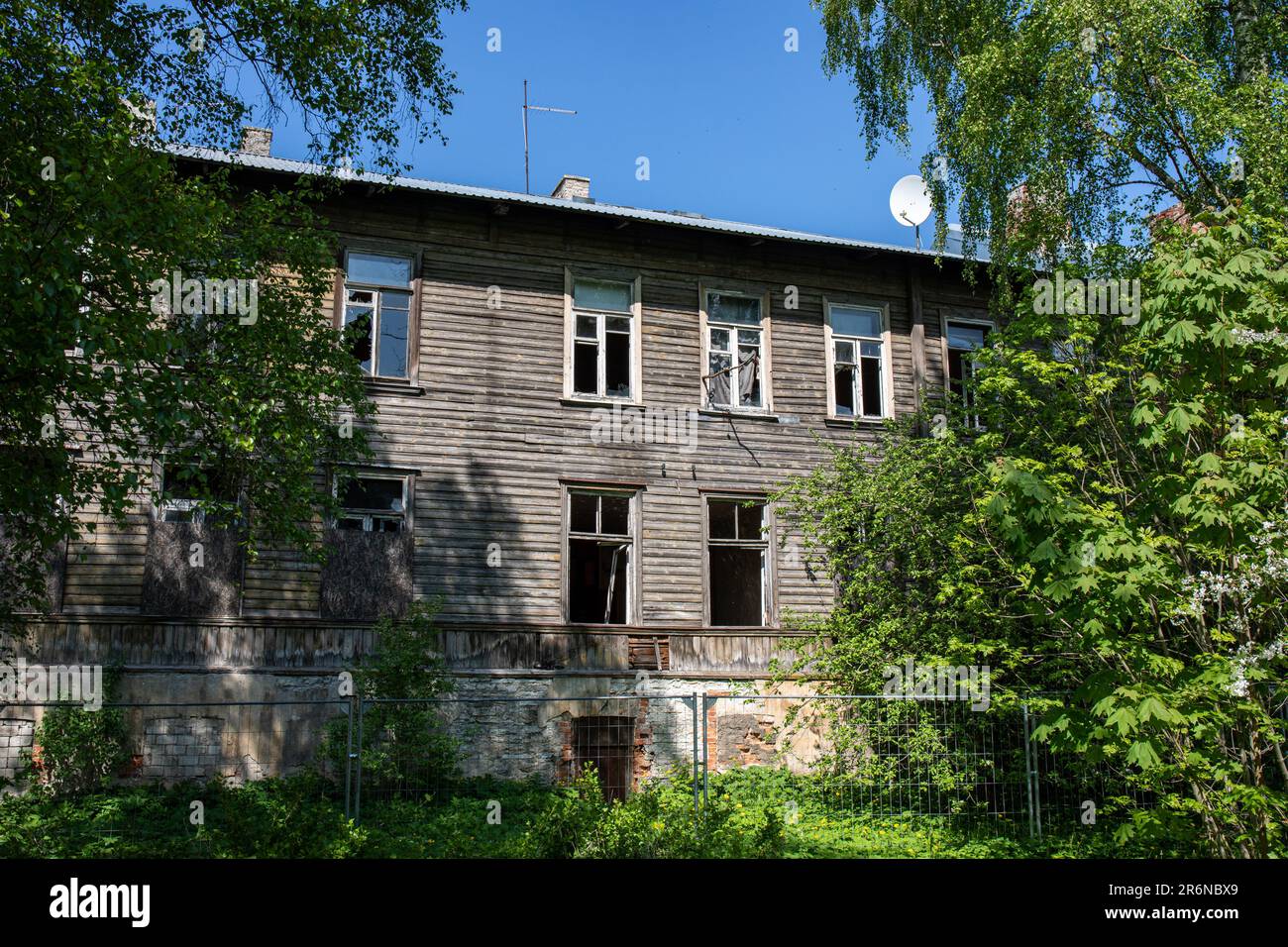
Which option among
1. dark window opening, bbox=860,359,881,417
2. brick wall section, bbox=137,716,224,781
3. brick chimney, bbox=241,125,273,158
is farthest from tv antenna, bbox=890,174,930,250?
brick wall section, bbox=137,716,224,781

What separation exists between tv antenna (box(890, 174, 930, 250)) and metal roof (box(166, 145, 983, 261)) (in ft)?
2.89

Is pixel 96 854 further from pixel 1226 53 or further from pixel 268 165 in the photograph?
pixel 1226 53

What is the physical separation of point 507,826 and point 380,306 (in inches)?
324

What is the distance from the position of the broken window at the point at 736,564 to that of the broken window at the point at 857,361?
273cm

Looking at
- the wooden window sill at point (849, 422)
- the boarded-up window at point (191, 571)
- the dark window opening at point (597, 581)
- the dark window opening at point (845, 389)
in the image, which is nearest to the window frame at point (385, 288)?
the boarded-up window at point (191, 571)

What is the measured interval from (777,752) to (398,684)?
19.3ft

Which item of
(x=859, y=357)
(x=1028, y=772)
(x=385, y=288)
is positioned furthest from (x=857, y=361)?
(x=1028, y=772)

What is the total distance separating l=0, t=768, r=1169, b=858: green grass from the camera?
8500 millimetres

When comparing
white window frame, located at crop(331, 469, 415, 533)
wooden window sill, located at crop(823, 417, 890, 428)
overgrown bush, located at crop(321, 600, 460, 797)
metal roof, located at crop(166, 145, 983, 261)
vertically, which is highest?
metal roof, located at crop(166, 145, 983, 261)

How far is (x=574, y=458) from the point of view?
17.4 meters

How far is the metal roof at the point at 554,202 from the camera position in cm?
1608

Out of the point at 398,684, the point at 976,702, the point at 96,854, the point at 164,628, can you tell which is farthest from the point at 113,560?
the point at 976,702

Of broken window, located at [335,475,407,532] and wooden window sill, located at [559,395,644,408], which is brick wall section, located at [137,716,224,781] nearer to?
broken window, located at [335,475,407,532]

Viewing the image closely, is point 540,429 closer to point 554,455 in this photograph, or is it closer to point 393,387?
point 554,455
